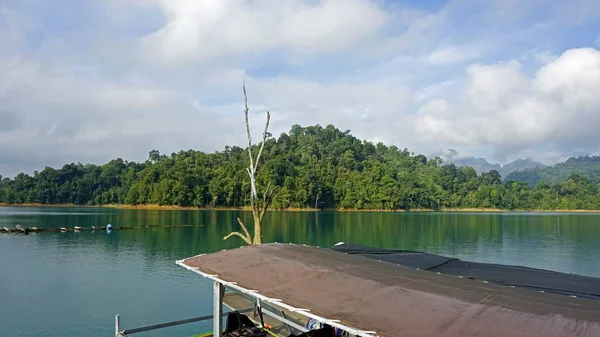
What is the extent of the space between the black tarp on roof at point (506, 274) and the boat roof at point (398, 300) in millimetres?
807

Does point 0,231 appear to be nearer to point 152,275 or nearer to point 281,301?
point 152,275

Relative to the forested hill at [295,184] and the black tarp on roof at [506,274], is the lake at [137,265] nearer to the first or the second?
the black tarp on roof at [506,274]

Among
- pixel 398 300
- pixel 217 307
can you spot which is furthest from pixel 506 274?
pixel 217 307

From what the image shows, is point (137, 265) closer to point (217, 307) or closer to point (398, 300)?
point (217, 307)

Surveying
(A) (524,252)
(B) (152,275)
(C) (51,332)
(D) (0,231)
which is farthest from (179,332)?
(D) (0,231)

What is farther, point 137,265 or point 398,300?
point 137,265

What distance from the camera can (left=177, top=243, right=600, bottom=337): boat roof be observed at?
2961mm

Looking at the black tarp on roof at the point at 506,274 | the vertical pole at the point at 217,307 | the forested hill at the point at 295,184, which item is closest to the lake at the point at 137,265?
the vertical pole at the point at 217,307

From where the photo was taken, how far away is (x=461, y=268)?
19.2ft

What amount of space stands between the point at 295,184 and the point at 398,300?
252 feet

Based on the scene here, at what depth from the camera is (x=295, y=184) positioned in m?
80.2

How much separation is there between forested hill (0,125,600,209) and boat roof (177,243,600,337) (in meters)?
66.6

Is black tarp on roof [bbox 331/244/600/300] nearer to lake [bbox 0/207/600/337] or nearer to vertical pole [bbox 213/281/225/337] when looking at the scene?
vertical pole [bbox 213/281/225/337]

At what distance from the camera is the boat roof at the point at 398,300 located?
9.71ft
